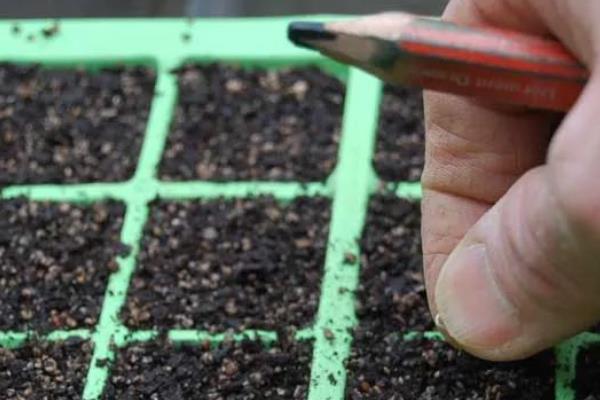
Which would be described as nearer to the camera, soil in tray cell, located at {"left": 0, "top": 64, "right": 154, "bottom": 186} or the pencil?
the pencil

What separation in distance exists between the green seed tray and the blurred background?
0.18m

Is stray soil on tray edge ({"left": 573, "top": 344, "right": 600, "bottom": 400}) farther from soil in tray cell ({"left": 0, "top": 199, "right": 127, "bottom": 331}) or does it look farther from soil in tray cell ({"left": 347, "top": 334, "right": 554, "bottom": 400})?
soil in tray cell ({"left": 0, "top": 199, "right": 127, "bottom": 331})

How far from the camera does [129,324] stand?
92 cm

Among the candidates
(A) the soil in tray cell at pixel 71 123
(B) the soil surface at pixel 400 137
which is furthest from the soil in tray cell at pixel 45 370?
(B) the soil surface at pixel 400 137

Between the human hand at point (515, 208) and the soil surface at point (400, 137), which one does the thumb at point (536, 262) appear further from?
the soil surface at point (400, 137)

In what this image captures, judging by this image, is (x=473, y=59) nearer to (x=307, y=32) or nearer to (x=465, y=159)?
(x=307, y=32)

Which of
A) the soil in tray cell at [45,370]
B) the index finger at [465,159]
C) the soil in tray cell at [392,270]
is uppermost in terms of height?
the index finger at [465,159]

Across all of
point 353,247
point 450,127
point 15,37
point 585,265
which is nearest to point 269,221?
point 353,247

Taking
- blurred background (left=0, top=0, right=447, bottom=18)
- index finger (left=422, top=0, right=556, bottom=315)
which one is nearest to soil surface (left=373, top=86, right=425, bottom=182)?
index finger (left=422, top=0, right=556, bottom=315)

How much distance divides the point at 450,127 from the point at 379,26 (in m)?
0.20

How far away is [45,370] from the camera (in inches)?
35.6

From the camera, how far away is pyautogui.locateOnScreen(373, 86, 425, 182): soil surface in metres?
1.02

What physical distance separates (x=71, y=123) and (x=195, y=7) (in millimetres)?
272

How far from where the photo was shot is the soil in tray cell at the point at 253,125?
104 cm
